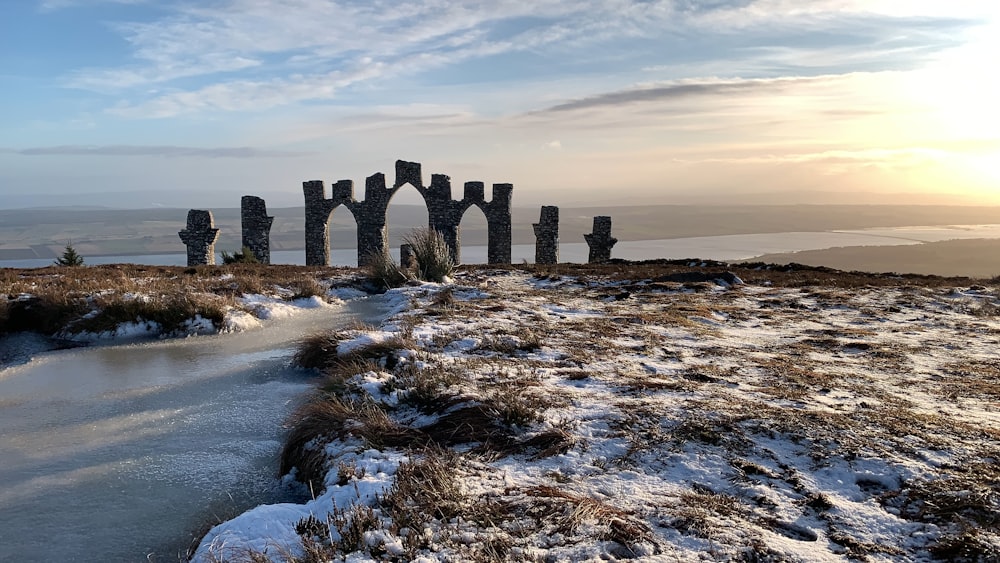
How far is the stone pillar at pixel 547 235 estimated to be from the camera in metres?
28.9

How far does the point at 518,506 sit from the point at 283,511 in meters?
1.27

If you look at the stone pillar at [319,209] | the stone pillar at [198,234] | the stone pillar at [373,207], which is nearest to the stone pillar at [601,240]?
the stone pillar at [373,207]

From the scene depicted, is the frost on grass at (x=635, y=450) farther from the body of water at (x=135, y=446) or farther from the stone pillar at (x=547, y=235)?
the stone pillar at (x=547, y=235)

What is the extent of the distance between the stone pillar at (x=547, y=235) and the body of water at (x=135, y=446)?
21797 millimetres

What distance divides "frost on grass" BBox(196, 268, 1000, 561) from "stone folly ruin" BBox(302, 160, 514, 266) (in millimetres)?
21351

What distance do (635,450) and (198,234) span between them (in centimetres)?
2629

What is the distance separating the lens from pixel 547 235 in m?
29.0

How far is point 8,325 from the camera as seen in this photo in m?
9.25

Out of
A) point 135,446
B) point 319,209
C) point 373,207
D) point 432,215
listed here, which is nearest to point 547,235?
point 432,215

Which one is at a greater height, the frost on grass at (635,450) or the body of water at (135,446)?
the frost on grass at (635,450)

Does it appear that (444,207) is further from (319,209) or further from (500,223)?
(319,209)

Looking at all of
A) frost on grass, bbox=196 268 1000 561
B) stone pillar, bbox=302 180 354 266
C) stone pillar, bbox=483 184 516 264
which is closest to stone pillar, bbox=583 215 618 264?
stone pillar, bbox=483 184 516 264

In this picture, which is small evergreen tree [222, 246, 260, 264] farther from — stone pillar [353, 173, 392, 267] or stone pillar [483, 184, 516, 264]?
stone pillar [483, 184, 516, 264]

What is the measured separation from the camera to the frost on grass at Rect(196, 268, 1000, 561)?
2873mm
